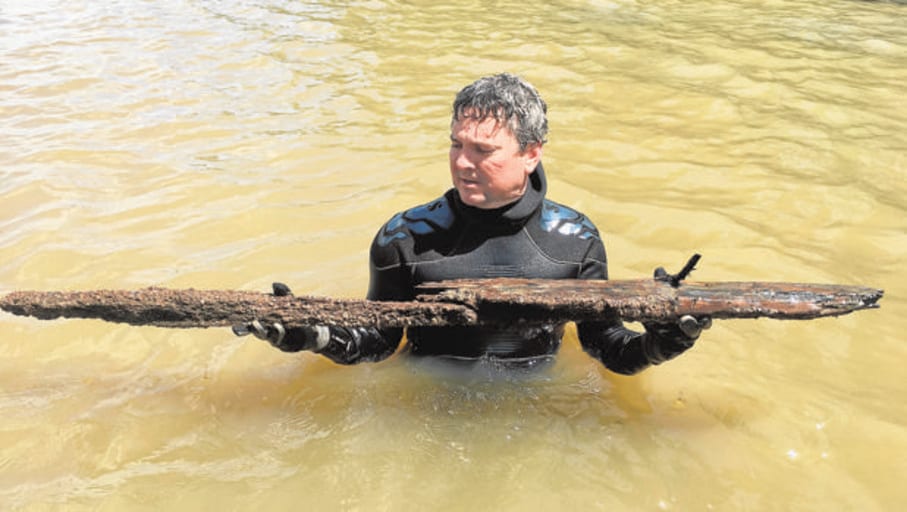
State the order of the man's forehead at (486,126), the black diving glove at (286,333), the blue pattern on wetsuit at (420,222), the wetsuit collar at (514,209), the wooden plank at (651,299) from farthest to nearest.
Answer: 1. the blue pattern on wetsuit at (420,222)
2. the wetsuit collar at (514,209)
3. the man's forehead at (486,126)
4. the black diving glove at (286,333)
5. the wooden plank at (651,299)

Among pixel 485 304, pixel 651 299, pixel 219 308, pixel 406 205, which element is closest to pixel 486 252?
pixel 485 304

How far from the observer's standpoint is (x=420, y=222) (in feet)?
10.2

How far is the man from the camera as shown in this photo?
107 inches

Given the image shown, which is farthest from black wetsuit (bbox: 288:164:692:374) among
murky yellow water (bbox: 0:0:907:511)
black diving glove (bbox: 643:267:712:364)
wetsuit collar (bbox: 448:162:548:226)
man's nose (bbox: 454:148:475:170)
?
murky yellow water (bbox: 0:0:907:511)

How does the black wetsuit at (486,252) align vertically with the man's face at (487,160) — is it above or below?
below

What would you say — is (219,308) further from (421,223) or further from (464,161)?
(464,161)

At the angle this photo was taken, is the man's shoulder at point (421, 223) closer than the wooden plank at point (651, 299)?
No

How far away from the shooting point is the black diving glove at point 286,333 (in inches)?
98.4

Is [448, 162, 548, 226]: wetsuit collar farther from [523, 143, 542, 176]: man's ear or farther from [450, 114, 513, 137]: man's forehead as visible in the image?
[450, 114, 513, 137]: man's forehead

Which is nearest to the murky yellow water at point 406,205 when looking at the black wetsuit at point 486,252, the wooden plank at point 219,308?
the black wetsuit at point 486,252

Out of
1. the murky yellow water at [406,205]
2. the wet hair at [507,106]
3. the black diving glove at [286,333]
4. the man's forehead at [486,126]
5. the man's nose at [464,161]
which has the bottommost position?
the murky yellow water at [406,205]

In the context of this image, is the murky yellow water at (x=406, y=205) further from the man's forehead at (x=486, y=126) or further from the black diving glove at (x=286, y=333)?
the man's forehead at (x=486, y=126)

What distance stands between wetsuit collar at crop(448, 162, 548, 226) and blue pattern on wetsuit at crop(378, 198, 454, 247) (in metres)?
0.08

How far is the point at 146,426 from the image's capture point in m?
3.29
